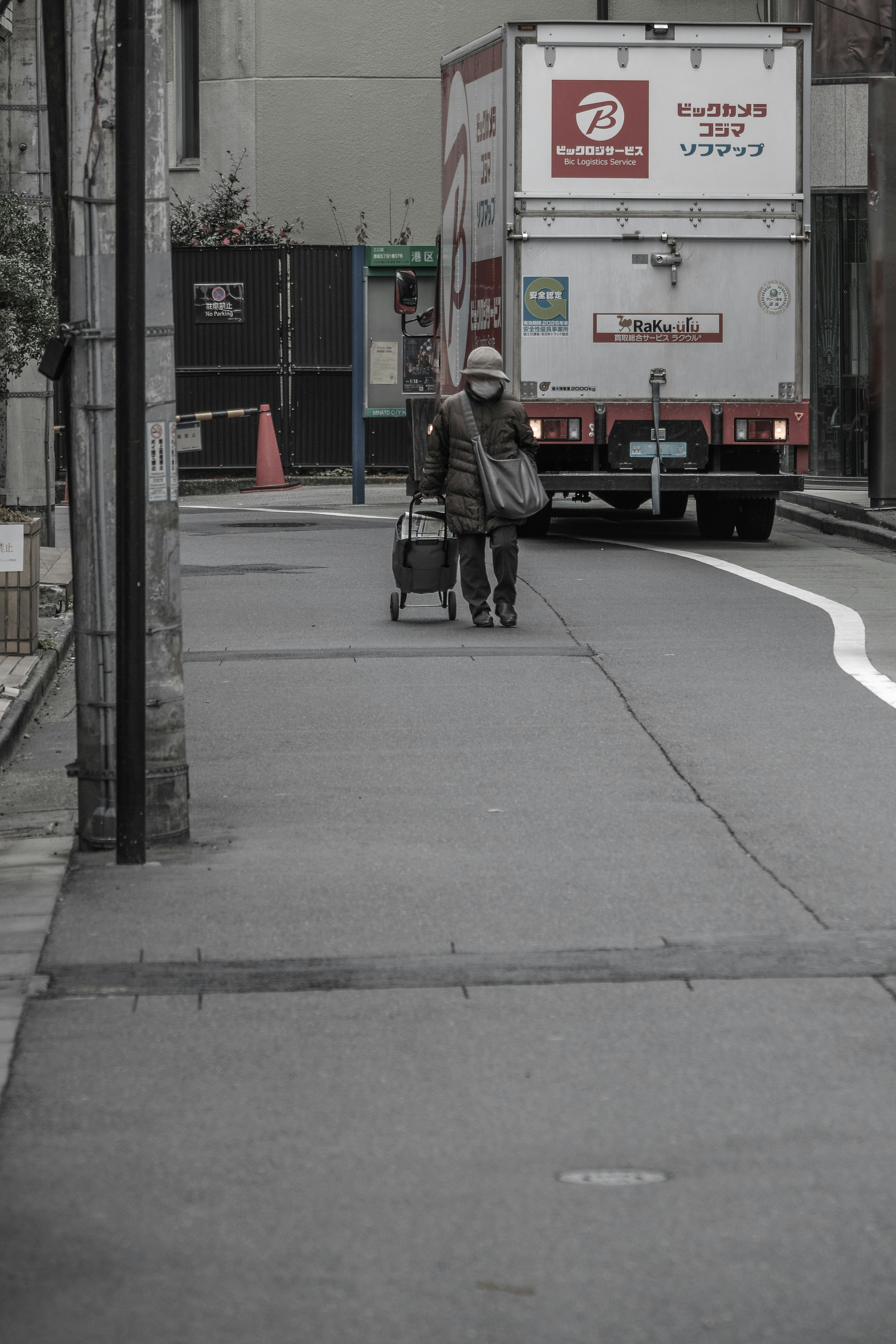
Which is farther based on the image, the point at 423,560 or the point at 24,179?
the point at 24,179

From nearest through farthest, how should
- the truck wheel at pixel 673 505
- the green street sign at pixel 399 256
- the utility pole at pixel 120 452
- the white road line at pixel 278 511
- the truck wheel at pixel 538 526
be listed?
→ 1. the utility pole at pixel 120 452
2. the truck wheel at pixel 538 526
3. the truck wheel at pixel 673 505
4. the white road line at pixel 278 511
5. the green street sign at pixel 399 256

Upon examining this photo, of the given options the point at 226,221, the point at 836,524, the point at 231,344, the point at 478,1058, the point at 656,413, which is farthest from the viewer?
the point at 226,221

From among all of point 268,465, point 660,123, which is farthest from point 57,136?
point 268,465

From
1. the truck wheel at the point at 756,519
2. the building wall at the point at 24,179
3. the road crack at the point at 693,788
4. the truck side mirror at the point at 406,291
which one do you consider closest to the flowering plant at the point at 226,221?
the truck side mirror at the point at 406,291

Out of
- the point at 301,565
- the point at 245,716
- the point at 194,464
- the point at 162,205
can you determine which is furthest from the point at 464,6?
A: the point at 162,205

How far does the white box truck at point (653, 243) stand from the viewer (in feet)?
60.4

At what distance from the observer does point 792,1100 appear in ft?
16.1

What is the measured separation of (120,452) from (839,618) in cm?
786

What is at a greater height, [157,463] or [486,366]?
[486,366]

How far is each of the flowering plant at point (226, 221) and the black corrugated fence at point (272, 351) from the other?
0.87m

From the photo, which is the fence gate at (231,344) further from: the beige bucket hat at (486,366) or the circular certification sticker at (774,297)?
the beige bucket hat at (486,366)

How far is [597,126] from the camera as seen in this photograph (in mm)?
18438

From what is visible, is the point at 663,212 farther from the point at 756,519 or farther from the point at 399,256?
the point at 399,256

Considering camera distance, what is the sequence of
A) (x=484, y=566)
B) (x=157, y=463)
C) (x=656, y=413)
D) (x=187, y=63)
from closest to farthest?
(x=157, y=463) < (x=484, y=566) < (x=656, y=413) < (x=187, y=63)
